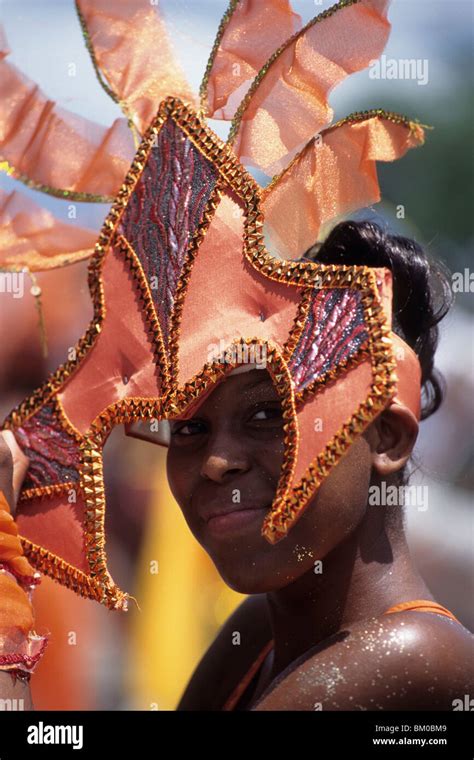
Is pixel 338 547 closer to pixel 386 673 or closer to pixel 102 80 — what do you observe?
pixel 386 673

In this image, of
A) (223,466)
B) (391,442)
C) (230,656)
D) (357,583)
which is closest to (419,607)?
(357,583)

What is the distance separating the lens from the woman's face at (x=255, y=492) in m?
2.08

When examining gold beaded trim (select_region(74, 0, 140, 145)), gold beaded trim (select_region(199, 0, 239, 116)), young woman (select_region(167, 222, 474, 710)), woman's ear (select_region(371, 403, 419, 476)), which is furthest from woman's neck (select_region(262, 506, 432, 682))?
gold beaded trim (select_region(74, 0, 140, 145))

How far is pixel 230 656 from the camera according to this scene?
285 centimetres

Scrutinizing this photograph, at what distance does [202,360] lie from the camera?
2209mm

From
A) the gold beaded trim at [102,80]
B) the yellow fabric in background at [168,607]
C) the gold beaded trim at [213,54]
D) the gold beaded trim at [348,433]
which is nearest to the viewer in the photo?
the gold beaded trim at [348,433]

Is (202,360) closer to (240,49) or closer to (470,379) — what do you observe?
(240,49)

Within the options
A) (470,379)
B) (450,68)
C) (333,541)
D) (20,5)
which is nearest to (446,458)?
(470,379)

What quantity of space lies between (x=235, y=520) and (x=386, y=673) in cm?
42

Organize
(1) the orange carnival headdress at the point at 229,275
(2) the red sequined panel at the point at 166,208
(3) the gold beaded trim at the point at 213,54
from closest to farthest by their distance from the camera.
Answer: (1) the orange carnival headdress at the point at 229,275, (2) the red sequined panel at the point at 166,208, (3) the gold beaded trim at the point at 213,54

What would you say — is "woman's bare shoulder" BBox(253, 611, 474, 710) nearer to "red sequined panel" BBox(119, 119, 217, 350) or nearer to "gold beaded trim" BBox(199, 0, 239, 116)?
"red sequined panel" BBox(119, 119, 217, 350)

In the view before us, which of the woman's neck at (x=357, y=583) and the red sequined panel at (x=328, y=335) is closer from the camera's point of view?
the red sequined panel at (x=328, y=335)

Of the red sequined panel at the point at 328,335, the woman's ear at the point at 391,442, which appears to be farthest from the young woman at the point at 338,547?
the red sequined panel at the point at 328,335

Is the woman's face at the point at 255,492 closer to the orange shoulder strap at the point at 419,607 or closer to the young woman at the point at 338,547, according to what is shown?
the young woman at the point at 338,547
